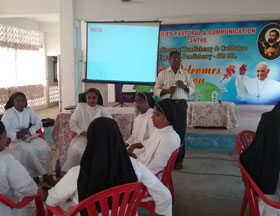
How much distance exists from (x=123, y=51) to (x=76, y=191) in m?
3.41

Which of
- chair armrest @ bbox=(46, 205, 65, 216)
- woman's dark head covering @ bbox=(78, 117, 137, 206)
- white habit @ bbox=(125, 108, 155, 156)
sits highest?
Answer: woman's dark head covering @ bbox=(78, 117, 137, 206)

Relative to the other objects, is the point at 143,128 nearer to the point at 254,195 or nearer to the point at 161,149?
the point at 161,149

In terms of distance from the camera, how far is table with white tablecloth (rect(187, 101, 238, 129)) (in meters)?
5.71

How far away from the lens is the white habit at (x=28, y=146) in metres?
2.96

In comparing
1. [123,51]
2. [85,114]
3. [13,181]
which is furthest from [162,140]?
[123,51]

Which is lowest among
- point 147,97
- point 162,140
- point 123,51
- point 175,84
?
point 162,140

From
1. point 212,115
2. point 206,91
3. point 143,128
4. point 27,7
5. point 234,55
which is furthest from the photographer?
point 234,55

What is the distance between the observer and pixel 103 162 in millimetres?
1351

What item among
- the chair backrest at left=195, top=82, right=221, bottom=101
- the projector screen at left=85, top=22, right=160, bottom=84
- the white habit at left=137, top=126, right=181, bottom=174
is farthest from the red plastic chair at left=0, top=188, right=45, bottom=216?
the chair backrest at left=195, top=82, right=221, bottom=101

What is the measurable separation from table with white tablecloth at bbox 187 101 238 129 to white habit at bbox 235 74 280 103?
11.5ft

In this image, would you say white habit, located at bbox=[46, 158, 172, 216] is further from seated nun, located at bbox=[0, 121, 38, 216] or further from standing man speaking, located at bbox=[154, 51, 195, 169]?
standing man speaking, located at bbox=[154, 51, 195, 169]

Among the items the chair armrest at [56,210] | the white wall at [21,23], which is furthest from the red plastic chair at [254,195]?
the white wall at [21,23]

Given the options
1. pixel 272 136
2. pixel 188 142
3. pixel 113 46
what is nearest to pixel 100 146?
pixel 272 136

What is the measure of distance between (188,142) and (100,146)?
3787 mm
